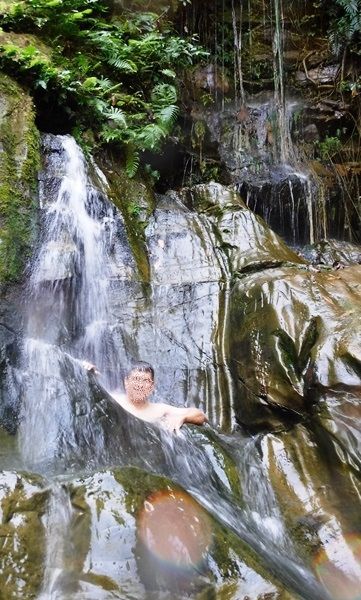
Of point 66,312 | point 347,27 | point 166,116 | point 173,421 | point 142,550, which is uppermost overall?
point 347,27

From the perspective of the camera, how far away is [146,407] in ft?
14.2

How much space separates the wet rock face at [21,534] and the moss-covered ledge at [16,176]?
8.04ft

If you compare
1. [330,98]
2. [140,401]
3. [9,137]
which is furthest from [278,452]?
[330,98]

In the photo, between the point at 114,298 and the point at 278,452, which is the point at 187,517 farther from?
the point at 114,298

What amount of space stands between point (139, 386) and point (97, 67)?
18.9 feet

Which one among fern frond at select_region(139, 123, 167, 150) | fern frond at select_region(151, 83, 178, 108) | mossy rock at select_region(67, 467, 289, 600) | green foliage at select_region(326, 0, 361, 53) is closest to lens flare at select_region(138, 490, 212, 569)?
mossy rock at select_region(67, 467, 289, 600)

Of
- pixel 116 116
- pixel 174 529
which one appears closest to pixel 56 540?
pixel 174 529

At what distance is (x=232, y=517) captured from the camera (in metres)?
3.25

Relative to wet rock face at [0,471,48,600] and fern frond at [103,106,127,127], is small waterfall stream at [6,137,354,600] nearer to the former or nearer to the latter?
wet rock face at [0,471,48,600]

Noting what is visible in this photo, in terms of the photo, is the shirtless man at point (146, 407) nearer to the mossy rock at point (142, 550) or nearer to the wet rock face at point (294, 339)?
the wet rock face at point (294, 339)

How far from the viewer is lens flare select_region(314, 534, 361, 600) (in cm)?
305

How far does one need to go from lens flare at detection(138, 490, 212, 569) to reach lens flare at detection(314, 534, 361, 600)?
3.65 feet

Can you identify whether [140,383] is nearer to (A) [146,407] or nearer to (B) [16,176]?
(A) [146,407]

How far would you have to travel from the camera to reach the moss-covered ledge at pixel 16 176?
15.6 ft
